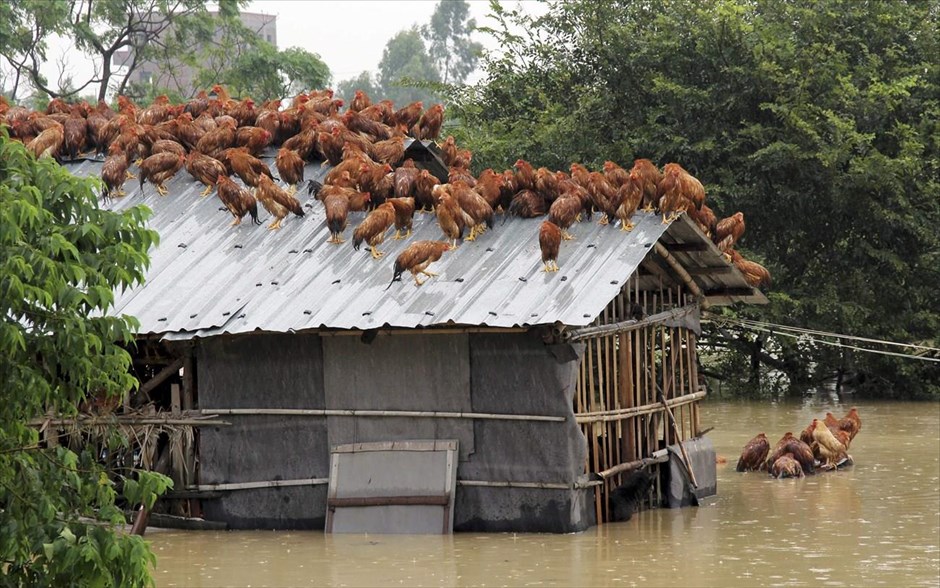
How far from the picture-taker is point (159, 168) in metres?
14.9

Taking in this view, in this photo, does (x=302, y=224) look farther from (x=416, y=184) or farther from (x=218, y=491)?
(x=218, y=491)

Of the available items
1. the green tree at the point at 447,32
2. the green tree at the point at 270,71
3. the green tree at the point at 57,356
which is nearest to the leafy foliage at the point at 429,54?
the green tree at the point at 447,32

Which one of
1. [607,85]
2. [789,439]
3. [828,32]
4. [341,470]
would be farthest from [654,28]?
[341,470]

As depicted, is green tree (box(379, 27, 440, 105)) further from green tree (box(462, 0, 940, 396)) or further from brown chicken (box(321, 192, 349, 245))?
brown chicken (box(321, 192, 349, 245))

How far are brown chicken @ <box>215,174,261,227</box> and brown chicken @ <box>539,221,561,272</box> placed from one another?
308 centimetres

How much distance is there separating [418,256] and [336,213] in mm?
1282

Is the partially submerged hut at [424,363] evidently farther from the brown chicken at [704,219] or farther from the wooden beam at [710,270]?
the brown chicken at [704,219]

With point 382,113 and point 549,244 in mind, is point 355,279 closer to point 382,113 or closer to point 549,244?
point 549,244

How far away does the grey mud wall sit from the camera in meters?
12.1

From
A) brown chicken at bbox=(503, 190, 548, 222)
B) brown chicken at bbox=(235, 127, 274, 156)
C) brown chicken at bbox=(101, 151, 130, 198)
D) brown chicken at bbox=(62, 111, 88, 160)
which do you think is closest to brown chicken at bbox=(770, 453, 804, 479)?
brown chicken at bbox=(503, 190, 548, 222)

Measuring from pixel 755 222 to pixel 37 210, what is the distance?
2008 cm

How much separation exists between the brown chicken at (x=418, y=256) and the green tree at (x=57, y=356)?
598 cm

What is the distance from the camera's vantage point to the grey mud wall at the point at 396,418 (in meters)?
12.1

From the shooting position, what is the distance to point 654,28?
84.2 ft
